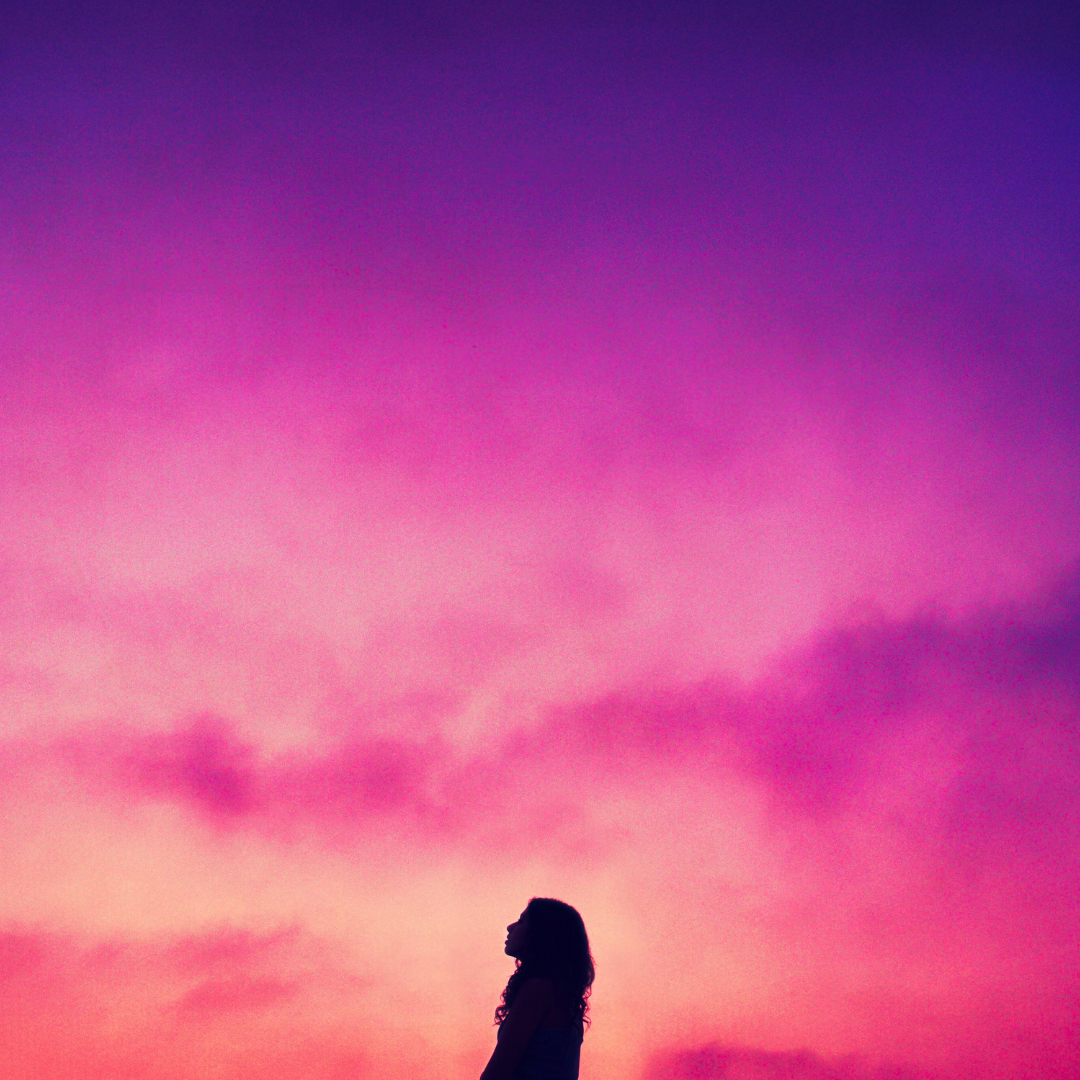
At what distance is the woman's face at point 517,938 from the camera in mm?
5422

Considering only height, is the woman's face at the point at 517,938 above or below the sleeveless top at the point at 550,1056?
above

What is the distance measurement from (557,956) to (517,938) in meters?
0.27

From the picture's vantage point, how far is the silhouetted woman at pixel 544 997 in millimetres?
4961

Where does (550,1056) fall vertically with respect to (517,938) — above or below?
below

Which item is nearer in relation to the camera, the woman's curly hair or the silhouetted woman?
the silhouetted woman

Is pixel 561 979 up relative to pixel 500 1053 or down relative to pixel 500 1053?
up

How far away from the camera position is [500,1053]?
4902 mm

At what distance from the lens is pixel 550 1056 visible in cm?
502

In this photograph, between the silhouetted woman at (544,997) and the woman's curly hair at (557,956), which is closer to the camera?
the silhouetted woman at (544,997)

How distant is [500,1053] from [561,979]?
52cm

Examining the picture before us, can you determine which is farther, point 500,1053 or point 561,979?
point 561,979

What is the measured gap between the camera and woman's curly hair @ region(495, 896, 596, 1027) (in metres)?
5.27

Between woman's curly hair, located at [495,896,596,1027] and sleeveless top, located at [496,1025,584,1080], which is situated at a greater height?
woman's curly hair, located at [495,896,596,1027]

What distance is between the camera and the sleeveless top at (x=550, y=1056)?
498 centimetres
